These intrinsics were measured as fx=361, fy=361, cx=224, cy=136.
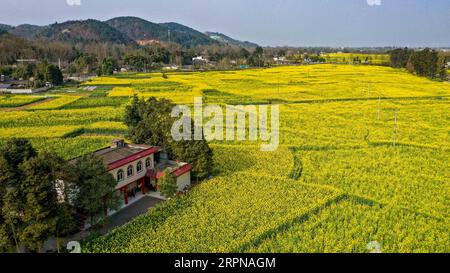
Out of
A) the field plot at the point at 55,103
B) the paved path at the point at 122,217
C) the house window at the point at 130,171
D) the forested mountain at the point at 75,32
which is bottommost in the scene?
the paved path at the point at 122,217

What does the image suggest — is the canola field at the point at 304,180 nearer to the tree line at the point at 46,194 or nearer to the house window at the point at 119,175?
the tree line at the point at 46,194

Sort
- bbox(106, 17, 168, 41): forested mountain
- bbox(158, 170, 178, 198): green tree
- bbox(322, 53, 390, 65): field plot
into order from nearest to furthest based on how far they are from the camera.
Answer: bbox(158, 170, 178, 198): green tree
bbox(322, 53, 390, 65): field plot
bbox(106, 17, 168, 41): forested mountain

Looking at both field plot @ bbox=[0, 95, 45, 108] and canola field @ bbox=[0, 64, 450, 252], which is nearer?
canola field @ bbox=[0, 64, 450, 252]

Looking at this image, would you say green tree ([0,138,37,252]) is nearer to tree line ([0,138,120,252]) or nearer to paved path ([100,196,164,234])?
tree line ([0,138,120,252])

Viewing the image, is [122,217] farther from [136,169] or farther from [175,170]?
[175,170]

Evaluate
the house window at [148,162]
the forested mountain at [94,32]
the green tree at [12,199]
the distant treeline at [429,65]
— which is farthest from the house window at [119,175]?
the distant treeline at [429,65]

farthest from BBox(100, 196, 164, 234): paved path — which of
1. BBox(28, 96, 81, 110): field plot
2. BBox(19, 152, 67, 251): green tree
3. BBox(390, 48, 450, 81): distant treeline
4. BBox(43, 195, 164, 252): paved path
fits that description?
BBox(390, 48, 450, 81): distant treeline

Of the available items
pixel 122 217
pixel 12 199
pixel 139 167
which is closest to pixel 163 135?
pixel 139 167
